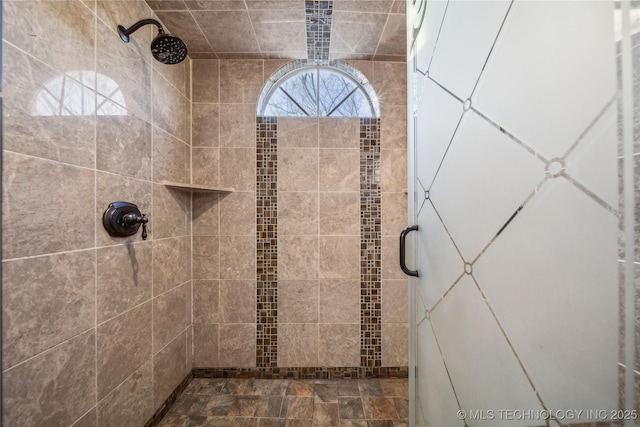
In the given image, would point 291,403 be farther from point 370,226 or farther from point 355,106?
point 355,106

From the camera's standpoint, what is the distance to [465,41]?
21.2 inches

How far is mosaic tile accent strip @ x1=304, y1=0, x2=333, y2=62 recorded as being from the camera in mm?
1431

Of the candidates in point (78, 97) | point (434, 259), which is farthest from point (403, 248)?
point (78, 97)

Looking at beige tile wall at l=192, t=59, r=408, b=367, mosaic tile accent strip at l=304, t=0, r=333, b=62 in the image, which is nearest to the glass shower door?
mosaic tile accent strip at l=304, t=0, r=333, b=62

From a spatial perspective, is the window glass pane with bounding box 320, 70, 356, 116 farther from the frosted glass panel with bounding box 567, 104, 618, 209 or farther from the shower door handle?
the frosted glass panel with bounding box 567, 104, 618, 209

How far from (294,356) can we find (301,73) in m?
2.19

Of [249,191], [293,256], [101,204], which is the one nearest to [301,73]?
[249,191]

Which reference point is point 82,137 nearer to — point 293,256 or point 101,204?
point 101,204

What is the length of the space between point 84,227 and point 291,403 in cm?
152

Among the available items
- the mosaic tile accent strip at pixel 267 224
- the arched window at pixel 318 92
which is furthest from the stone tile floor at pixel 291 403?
the arched window at pixel 318 92

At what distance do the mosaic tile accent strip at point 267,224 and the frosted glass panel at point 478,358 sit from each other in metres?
1.41

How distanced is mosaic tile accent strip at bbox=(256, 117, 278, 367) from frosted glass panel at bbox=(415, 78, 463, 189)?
1.27 metres

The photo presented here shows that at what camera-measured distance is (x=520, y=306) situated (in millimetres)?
399

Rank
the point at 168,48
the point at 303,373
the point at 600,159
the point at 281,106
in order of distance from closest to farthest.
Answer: the point at 600,159
the point at 168,48
the point at 303,373
the point at 281,106
